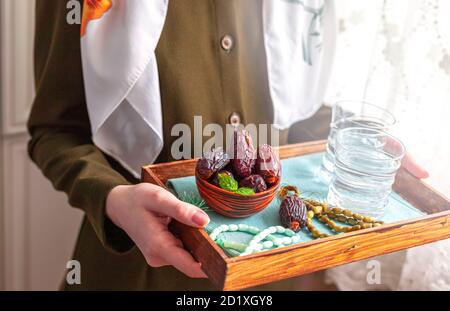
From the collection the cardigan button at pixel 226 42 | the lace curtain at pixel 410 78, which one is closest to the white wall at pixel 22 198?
the cardigan button at pixel 226 42

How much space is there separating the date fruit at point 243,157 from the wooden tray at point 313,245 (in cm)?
9

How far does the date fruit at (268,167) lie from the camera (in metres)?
0.66

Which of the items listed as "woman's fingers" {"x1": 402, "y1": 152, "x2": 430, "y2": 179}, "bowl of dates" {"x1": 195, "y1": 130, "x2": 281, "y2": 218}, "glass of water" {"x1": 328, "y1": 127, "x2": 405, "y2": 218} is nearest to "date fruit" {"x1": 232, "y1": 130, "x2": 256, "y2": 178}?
"bowl of dates" {"x1": 195, "y1": 130, "x2": 281, "y2": 218}

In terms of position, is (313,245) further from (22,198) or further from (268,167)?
(22,198)

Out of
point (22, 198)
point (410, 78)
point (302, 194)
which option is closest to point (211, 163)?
point (302, 194)

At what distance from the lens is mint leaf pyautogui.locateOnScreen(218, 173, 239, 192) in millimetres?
641

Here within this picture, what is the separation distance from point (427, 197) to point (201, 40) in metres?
0.37

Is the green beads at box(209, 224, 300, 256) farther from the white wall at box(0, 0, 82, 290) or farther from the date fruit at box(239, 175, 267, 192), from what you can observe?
the white wall at box(0, 0, 82, 290)

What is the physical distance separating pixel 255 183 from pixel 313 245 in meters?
0.10

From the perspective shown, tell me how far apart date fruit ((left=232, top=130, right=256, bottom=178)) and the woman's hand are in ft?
0.27

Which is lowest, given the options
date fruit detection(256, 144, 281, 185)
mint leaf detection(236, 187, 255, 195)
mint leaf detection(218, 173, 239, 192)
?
mint leaf detection(236, 187, 255, 195)

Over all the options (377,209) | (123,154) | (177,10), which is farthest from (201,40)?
(377,209)

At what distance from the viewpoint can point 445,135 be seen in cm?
81
